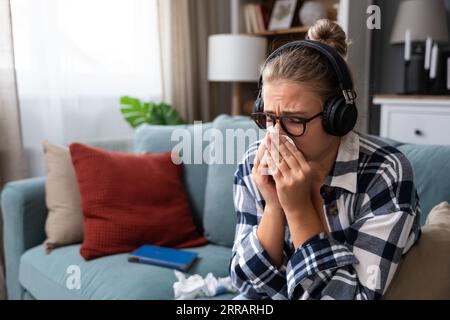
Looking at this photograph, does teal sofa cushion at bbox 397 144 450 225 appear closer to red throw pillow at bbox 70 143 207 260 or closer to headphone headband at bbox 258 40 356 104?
headphone headband at bbox 258 40 356 104

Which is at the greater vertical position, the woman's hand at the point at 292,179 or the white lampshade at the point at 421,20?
the white lampshade at the point at 421,20

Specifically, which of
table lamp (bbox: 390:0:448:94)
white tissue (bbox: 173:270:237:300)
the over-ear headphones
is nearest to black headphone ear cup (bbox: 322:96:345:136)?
the over-ear headphones

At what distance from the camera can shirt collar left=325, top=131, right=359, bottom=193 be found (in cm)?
68

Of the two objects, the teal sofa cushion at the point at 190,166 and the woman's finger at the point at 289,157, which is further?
the teal sofa cushion at the point at 190,166

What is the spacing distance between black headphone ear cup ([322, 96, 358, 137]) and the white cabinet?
0.60 ft

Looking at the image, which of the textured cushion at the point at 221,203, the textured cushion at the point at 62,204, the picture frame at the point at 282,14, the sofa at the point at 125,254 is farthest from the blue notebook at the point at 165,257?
the picture frame at the point at 282,14

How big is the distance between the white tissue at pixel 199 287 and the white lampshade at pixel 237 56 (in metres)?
1.30

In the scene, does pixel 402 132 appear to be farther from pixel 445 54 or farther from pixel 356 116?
pixel 356 116

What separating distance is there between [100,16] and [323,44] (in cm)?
161

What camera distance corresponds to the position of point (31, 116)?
1922 mm

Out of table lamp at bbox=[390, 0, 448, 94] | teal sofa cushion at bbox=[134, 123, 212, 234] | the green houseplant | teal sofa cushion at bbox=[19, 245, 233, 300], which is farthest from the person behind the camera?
the green houseplant

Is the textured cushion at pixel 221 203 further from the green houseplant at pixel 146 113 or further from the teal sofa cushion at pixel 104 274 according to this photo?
the green houseplant at pixel 146 113

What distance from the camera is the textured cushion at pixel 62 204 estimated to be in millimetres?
1424

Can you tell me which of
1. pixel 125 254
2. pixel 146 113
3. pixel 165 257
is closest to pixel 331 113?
pixel 165 257
